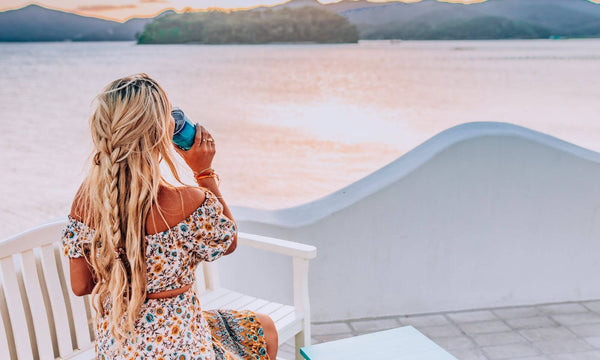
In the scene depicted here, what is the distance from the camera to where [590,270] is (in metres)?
3.47

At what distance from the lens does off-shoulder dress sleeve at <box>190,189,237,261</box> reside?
1.48 meters

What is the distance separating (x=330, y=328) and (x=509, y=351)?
3.31 ft

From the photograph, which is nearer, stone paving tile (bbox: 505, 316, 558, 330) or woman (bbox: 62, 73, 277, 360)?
woman (bbox: 62, 73, 277, 360)

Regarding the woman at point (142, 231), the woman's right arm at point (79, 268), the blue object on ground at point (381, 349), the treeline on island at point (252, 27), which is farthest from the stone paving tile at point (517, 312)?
the treeline on island at point (252, 27)

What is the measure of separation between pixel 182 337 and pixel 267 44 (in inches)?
229

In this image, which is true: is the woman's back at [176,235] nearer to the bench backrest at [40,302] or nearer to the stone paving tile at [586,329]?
the bench backrest at [40,302]

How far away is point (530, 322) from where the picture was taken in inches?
128

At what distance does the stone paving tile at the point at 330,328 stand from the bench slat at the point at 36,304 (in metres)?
1.54

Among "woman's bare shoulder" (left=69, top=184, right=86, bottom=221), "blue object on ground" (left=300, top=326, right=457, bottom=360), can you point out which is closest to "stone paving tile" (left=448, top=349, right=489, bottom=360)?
"blue object on ground" (left=300, top=326, right=457, bottom=360)

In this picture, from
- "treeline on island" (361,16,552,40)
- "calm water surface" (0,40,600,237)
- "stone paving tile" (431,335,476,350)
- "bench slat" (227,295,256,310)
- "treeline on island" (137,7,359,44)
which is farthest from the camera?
"calm water surface" (0,40,600,237)

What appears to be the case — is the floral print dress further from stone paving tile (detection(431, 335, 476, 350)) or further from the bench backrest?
stone paving tile (detection(431, 335, 476, 350))

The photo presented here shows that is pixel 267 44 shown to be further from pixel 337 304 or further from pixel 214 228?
pixel 214 228

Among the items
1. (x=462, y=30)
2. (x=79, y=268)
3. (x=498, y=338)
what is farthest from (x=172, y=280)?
(x=462, y=30)

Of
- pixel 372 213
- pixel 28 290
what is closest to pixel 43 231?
pixel 28 290
